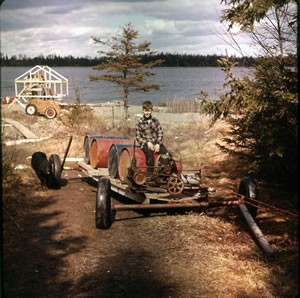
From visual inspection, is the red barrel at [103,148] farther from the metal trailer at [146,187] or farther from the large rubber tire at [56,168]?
the large rubber tire at [56,168]

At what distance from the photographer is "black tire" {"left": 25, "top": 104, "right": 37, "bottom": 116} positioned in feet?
75.3

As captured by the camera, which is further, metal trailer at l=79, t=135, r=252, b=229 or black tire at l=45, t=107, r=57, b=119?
black tire at l=45, t=107, r=57, b=119

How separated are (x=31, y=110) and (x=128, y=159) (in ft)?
55.5

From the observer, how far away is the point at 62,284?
14.4ft

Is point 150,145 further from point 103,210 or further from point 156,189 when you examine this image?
point 103,210

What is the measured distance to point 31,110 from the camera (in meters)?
23.1

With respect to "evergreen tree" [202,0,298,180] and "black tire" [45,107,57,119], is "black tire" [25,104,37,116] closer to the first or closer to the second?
"black tire" [45,107,57,119]

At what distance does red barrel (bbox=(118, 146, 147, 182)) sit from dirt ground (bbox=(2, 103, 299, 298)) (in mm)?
742

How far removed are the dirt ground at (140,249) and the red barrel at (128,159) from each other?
742 mm

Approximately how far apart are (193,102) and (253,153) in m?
21.1

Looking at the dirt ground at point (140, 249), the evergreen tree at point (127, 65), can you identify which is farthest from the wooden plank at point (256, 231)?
the evergreen tree at point (127, 65)

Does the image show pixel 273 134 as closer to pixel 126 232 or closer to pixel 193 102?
pixel 126 232

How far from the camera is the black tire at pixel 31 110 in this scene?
23.0m

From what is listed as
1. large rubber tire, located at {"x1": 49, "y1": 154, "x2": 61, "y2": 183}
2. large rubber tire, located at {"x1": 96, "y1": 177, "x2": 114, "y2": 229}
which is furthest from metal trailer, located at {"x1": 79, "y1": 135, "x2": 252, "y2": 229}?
large rubber tire, located at {"x1": 49, "y1": 154, "x2": 61, "y2": 183}
